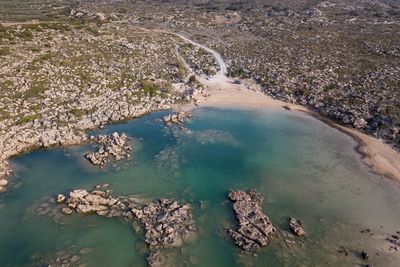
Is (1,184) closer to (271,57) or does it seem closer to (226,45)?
(271,57)

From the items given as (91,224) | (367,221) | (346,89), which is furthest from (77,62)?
(367,221)

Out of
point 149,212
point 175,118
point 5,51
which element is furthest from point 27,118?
point 149,212

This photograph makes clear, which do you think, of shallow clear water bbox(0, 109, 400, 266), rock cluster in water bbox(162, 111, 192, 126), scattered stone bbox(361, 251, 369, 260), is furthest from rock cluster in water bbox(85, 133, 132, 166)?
scattered stone bbox(361, 251, 369, 260)

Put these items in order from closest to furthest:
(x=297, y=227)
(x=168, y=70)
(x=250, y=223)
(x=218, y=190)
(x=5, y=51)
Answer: (x=297, y=227) → (x=250, y=223) → (x=218, y=190) → (x=5, y=51) → (x=168, y=70)

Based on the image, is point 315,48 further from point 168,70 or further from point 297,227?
point 297,227

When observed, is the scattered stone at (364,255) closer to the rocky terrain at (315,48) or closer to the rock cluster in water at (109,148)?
the rocky terrain at (315,48)

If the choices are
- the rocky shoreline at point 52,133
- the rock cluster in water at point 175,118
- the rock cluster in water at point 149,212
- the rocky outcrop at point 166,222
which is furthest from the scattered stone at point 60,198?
the rock cluster in water at point 175,118

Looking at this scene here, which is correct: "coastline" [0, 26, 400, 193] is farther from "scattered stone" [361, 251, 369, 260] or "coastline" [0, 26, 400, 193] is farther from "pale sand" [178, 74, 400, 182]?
"scattered stone" [361, 251, 369, 260]
